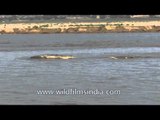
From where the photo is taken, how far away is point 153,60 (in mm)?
32250

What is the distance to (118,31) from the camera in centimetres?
10094

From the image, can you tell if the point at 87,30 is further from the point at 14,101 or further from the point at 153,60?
the point at 14,101

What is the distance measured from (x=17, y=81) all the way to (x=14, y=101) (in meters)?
6.82

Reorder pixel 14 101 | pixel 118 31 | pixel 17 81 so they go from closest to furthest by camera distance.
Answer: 1. pixel 14 101
2. pixel 17 81
3. pixel 118 31

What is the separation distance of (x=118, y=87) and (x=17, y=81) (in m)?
5.23

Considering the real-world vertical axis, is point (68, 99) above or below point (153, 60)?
above
